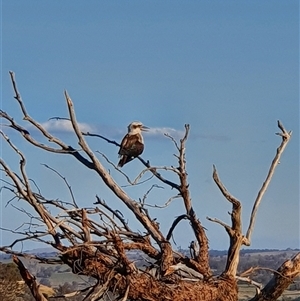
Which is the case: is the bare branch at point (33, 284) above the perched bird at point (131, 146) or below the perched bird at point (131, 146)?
below

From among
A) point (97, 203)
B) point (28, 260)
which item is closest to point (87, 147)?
point (97, 203)

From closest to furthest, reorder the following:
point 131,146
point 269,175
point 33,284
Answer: point 33,284, point 269,175, point 131,146

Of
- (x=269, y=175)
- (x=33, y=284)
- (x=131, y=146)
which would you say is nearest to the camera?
(x=33, y=284)

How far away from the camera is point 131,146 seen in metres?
7.43

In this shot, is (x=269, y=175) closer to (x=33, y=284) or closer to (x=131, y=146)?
(x=131, y=146)

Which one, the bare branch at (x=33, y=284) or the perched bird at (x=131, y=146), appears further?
the perched bird at (x=131, y=146)

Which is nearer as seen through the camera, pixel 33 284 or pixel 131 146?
pixel 33 284

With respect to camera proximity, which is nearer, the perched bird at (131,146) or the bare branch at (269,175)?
the bare branch at (269,175)

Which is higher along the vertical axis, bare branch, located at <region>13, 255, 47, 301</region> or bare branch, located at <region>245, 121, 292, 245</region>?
bare branch, located at <region>245, 121, 292, 245</region>

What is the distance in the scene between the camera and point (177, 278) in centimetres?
604

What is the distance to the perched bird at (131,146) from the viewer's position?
7363 mm

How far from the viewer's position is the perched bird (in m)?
7.36

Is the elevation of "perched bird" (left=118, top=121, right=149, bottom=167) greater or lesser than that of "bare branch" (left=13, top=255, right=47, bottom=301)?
greater

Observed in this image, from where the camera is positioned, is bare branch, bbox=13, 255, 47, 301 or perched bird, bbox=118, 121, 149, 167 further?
perched bird, bbox=118, 121, 149, 167
